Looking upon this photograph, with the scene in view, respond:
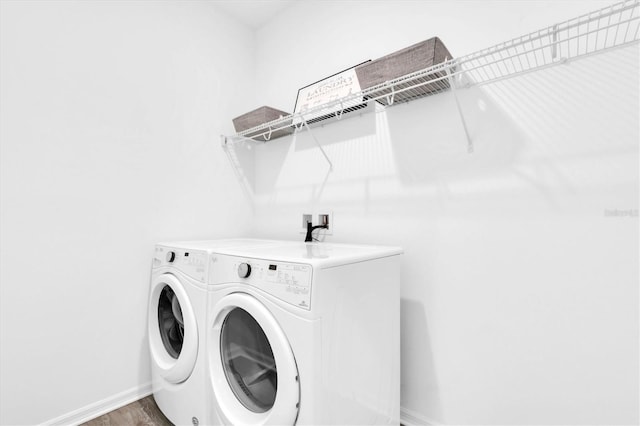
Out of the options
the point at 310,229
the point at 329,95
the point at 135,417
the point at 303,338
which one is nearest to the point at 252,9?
the point at 329,95

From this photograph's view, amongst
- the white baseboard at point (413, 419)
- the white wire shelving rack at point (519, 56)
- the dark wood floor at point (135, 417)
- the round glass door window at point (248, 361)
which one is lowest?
the dark wood floor at point (135, 417)

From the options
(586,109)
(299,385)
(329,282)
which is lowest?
(299,385)

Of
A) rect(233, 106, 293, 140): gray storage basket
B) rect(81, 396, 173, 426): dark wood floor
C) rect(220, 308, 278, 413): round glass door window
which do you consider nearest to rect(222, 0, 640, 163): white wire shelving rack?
rect(233, 106, 293, 140): gray storage basket

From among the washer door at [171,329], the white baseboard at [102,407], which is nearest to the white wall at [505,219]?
the washer door at [171,329]

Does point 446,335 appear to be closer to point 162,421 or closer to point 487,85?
point 487,85

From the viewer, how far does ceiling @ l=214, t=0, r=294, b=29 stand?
2.18 m

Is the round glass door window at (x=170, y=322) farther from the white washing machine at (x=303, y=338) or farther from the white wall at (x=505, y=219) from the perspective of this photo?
the white wall at (x=505, y=219)

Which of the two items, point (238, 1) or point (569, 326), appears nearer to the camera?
point (569, 326)

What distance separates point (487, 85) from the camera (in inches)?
51.8

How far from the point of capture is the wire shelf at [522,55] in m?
0.99

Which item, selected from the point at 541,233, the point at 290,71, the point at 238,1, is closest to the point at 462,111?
the point at 541,233

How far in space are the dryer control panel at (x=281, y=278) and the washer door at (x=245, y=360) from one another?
0.26ft

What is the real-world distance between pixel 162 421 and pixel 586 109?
2.32 metres

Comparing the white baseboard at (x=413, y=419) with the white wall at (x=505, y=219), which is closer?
the white wall at (x=505, y=219)
